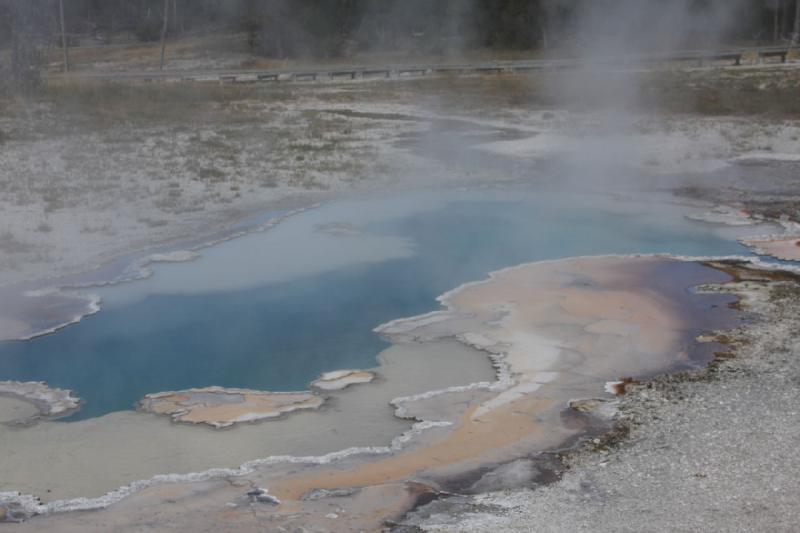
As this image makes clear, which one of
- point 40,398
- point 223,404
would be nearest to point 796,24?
point 223,404

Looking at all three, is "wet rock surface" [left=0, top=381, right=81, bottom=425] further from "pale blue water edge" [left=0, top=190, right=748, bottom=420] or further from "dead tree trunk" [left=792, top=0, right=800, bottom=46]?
"dead tree trunk" [left=792, top=0, right=800, bottom=46]

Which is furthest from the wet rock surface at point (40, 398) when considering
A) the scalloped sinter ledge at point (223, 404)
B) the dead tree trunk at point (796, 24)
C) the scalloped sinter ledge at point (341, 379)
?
the dead tree trunk at point (796, 24)

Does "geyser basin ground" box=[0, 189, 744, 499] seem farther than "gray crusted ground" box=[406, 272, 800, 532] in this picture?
Yes

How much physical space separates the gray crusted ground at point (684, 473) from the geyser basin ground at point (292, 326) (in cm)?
63

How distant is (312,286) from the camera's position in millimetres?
5020

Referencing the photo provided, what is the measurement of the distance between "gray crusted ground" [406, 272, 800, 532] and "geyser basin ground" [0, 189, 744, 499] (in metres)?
0.63

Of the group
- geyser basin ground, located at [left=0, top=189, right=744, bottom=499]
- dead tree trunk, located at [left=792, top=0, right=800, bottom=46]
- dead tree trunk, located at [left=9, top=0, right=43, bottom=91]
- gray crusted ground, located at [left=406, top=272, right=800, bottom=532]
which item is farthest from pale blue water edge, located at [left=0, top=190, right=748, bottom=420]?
dead tree trunk, located at [left=9, top=0, right=43, bottom=91]

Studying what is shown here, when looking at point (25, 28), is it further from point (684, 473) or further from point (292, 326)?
point (684, 473)

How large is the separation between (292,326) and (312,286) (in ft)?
2.34

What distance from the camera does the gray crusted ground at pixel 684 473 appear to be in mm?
2453

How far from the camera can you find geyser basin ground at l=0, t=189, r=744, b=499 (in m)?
3.02

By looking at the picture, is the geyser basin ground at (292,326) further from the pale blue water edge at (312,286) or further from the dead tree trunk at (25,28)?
the dead tree trunk at (25,28)

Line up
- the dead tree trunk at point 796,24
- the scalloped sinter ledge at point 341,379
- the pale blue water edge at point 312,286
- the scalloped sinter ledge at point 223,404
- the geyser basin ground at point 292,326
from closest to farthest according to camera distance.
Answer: the geyser basin ground at point 292,326 < the scalloped sinter ledge at point 223,404 < the scalloped sinter ledge at point 341,379 < the pale blue water edge at point 312,286 < the dead tree trunk at point 796,24

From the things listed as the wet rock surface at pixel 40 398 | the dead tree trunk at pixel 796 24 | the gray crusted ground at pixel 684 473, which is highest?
the dead tree trunk at pixel 796 24
